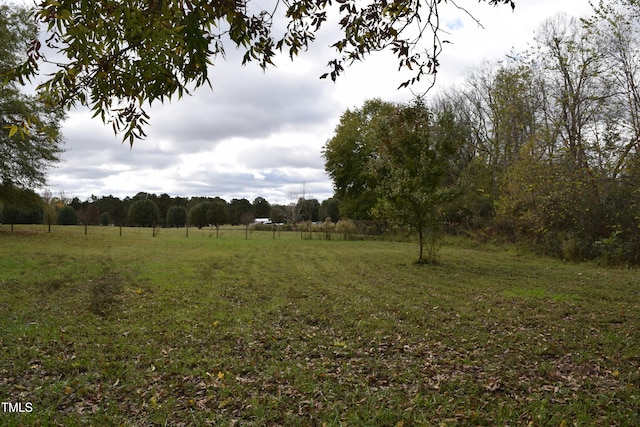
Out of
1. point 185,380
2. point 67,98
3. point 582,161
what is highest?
point 582,161

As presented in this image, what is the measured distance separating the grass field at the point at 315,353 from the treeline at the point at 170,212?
41958 mm

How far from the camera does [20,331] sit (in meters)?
6.60

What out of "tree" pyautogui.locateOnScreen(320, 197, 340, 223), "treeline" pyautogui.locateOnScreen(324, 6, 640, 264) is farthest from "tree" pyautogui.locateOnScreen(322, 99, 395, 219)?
"tree" pyautogui.locateOnScreen(320, 197, 340, 223)

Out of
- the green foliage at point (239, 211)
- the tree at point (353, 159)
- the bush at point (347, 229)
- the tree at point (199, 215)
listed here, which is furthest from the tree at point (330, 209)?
the bush at point (347, 229)

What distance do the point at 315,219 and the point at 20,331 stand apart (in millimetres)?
66837

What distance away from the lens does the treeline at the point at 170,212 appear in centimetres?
5431

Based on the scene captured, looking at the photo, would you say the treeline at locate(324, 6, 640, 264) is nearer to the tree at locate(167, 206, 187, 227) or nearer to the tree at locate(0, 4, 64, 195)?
the tree at locate(0, 4, 64, 195)

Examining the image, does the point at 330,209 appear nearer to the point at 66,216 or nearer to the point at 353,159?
the point at 353,159

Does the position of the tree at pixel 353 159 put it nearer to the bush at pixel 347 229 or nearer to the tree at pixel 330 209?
the bush at pixel 347 229

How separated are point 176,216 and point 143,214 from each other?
658 cm

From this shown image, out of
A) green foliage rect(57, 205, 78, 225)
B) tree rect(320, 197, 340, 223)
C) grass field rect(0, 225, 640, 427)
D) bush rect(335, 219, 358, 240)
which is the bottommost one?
grass field rect(0, 225, 640, 427)

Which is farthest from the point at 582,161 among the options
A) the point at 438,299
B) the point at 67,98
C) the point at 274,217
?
the point at 274,217

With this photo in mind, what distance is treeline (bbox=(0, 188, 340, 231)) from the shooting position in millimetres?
54312

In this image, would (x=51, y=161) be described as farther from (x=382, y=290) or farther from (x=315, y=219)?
(x=315, y=219)
